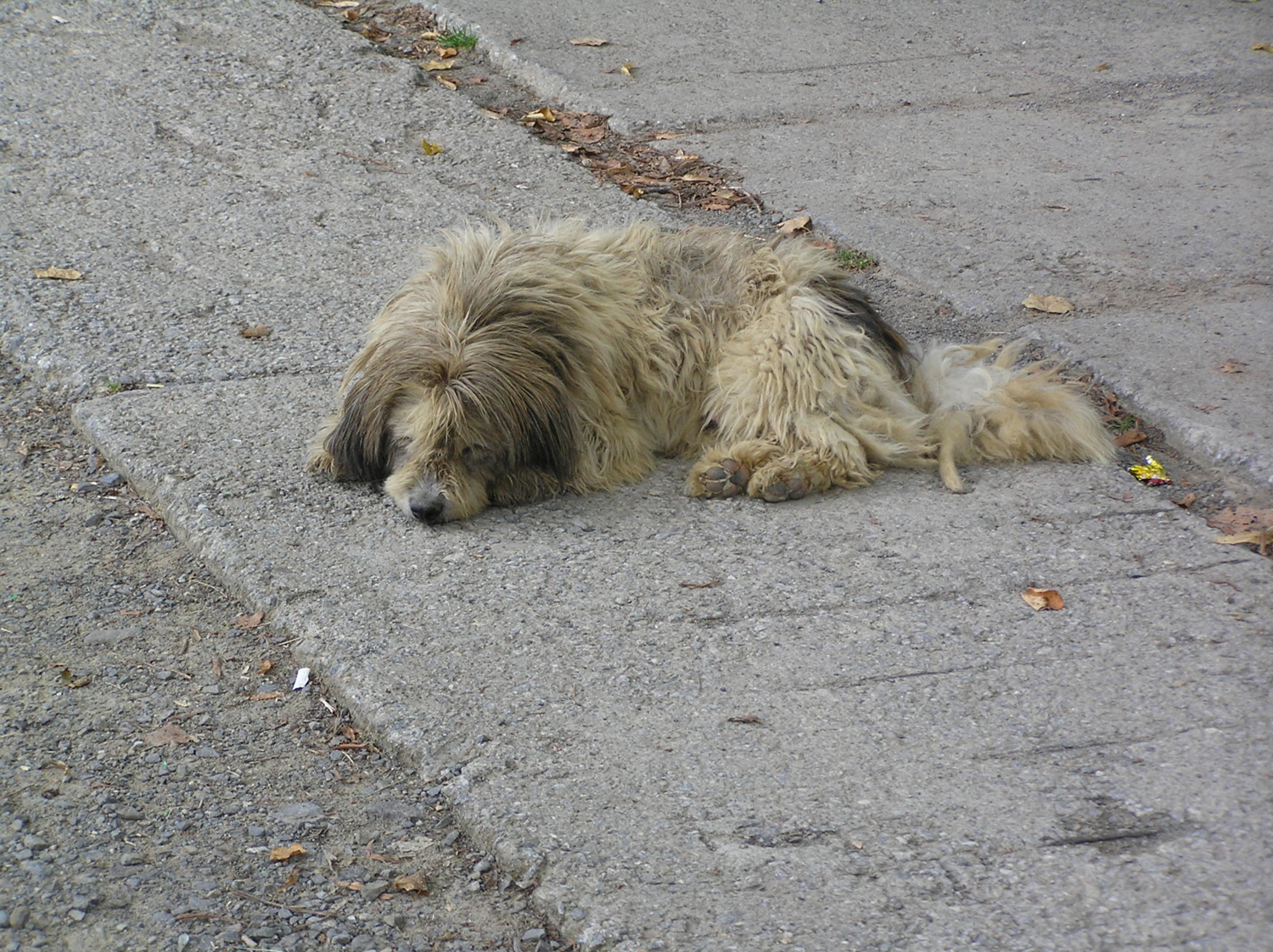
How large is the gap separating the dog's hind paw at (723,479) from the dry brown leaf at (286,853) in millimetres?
1986

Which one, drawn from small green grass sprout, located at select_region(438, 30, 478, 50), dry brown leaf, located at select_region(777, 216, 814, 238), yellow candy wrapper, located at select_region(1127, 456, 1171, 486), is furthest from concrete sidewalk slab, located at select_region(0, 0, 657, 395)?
→ yellow candy wrapper, located at select_region(1127, 456, 1171, 486)

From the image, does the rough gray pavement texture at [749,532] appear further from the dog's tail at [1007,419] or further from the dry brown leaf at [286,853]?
the dry brown leaf at [286,853]

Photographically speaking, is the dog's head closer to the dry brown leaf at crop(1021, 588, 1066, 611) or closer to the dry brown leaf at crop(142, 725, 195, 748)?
the dry brown leaf at crop(142, 725, 195, 748)

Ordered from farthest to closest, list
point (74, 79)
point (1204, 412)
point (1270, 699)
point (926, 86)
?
1. point (926, 86)
2. point (74, 79)
3. point (1204, 412)
4. point (1270, 699)

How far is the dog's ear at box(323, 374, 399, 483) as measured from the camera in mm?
4285

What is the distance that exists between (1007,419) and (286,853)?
294 centimetres

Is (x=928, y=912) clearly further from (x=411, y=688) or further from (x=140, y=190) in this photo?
(x=140, y=190)

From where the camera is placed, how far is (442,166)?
6.98 meters

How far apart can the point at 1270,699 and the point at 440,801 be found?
2188 millimetres

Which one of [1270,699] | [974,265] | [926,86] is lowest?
[1270,699]

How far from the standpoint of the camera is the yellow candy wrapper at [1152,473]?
15.0 feet

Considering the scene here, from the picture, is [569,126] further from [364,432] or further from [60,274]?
[364,432]

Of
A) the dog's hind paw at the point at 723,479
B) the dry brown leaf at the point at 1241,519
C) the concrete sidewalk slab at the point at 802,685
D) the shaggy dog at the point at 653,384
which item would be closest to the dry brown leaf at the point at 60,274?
the concrete sidewalk slab at the point at 802,685

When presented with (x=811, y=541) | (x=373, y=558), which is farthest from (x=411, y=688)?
(x=811, y=541)
